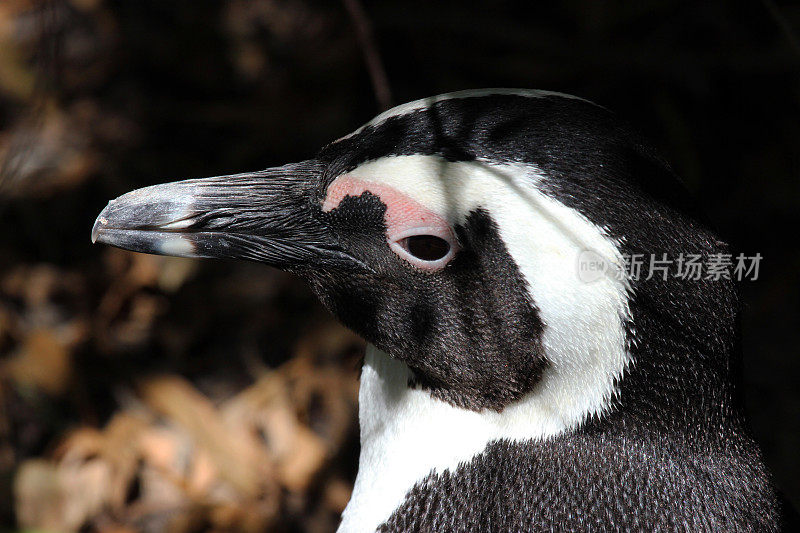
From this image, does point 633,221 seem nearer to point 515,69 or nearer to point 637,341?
point 637,341

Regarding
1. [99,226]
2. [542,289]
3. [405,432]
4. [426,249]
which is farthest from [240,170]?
[542,289]

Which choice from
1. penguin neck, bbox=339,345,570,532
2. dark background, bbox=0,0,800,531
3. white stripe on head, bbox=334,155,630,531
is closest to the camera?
white stripe on head, bbox=334,155,630,531

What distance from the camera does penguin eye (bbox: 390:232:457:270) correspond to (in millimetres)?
1095

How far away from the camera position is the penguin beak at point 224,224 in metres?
1.22

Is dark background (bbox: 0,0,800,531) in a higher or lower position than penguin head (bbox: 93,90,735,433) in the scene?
lower

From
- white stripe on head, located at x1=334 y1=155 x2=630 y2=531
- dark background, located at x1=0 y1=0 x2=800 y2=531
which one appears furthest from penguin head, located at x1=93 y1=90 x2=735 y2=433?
dark background, located at x1=0 y1=0 x2=800 y2=531

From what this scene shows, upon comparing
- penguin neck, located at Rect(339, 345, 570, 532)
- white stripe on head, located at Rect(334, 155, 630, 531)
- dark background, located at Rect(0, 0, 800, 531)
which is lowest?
dark background, located at Rect(0, 0, 800, 531)

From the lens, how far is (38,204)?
2393mm

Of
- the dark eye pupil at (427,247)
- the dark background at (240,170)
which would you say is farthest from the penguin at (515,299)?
the dark background at (240,170)

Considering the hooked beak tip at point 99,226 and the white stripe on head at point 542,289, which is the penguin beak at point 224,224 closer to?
the hooked beak tip at point 99,226

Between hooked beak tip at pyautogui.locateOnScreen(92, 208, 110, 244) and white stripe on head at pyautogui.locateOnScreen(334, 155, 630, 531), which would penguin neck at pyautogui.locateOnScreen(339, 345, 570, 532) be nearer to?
white stripe on head at pyautogui.locateOnScreen(334, 155, 630, 531)

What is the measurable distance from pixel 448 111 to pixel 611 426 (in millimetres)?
435

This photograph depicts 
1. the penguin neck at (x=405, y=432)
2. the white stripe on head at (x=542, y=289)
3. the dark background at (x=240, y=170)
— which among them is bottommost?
the dark background at (x=240, y=170)

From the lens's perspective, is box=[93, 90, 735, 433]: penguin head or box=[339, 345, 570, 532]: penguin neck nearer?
box=[93, 90, 735, 433]: penguin head
